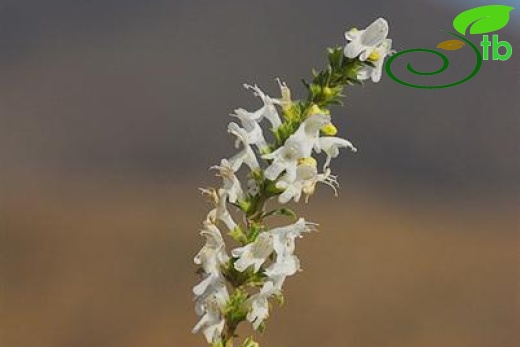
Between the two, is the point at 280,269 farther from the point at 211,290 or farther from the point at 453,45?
the point at 453,45

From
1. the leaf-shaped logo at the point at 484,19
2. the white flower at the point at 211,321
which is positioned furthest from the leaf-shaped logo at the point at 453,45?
the white flower at the point at 211,321

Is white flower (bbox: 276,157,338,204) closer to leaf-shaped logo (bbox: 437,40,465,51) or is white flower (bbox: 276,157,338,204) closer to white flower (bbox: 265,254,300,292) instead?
white flower (bbox: 265,254,300,292)

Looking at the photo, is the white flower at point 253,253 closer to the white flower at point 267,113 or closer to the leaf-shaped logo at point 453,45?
the white flower at point 267,113

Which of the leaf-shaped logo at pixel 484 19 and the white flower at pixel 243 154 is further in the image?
the leaf-shaped logo at pixel 484 19

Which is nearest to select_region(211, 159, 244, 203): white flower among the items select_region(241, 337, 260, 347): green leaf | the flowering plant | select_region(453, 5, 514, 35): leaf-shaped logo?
the flowering plant

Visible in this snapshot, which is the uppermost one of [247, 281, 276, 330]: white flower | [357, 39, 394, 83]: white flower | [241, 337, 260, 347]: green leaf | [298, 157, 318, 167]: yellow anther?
[357, 39, 394, 83]: white flower

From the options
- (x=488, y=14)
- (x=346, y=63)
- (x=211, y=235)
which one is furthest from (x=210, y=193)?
(x=488, y=14)
